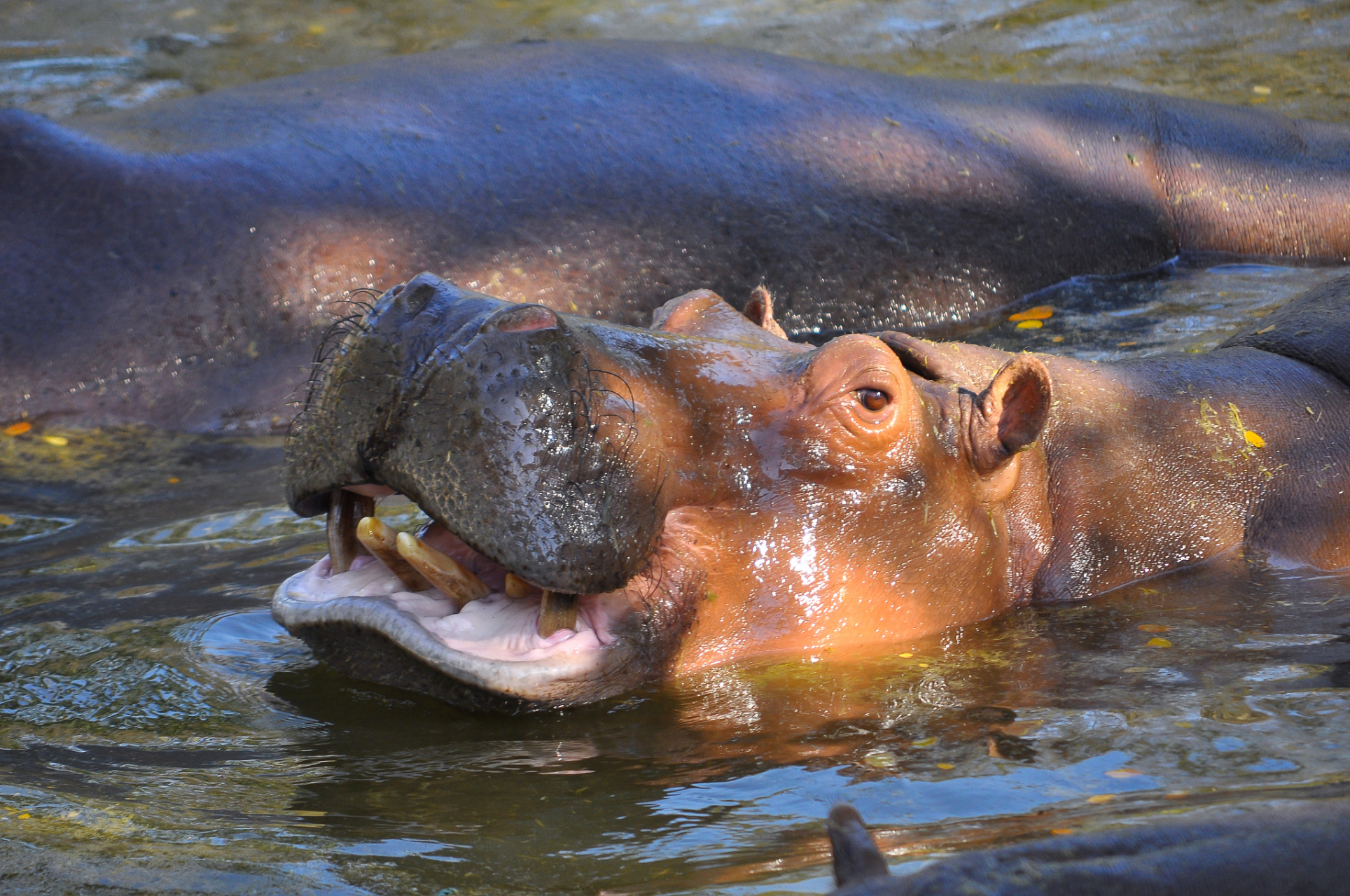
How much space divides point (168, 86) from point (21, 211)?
5950mm

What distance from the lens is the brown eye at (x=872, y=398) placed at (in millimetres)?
3648

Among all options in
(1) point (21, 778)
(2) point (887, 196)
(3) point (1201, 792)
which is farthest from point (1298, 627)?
(2) point (887, 196)

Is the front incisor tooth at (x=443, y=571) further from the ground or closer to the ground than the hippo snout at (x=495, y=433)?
closer to the ground

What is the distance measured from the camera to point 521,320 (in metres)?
3.24

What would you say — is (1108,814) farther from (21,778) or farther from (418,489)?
(21,778)

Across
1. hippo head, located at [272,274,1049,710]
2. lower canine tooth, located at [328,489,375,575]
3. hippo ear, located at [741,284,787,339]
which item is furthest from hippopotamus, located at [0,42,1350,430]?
hippo head, located at [272,274,1049,710]

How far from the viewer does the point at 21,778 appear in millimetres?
2885

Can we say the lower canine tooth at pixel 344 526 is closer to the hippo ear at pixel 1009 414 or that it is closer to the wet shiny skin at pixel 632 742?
the wet shiny skin at pixel 632 742

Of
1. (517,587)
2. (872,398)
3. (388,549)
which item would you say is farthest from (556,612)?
(872,398)

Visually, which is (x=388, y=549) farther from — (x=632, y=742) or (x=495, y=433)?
(x=632, y=742)

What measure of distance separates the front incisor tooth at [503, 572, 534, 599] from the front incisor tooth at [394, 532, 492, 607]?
0.26 ft

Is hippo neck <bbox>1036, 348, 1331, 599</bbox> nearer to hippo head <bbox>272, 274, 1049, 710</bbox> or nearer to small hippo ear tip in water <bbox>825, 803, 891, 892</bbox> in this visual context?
hippo head <bbox>272, 274, 1049, 710</bbox>

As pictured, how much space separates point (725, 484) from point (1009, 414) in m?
0.79

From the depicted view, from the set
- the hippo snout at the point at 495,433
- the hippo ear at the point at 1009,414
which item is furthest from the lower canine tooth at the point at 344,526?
the hippo ear at the point at 1009,414
